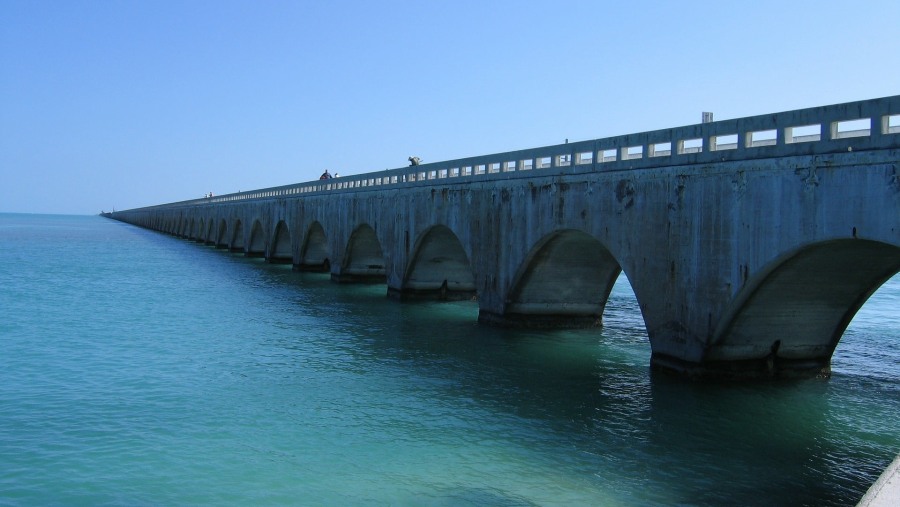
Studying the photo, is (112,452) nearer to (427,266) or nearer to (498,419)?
(498,419)

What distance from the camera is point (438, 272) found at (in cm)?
3462

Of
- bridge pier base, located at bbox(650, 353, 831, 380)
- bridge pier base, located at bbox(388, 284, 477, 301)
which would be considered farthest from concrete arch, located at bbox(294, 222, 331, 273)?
bridge pier base, located at bbox(650, 353, 831, 380)

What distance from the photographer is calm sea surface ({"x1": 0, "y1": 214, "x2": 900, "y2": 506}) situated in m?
11.4

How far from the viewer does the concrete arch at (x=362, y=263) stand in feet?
139

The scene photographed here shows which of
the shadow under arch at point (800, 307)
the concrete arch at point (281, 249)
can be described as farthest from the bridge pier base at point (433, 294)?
the concrete arch at point (281, 249)

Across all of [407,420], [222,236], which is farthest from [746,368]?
[222,236]

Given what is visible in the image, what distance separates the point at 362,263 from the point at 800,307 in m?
28.9

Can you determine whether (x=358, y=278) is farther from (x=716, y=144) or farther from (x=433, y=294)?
(x=716, y=144)

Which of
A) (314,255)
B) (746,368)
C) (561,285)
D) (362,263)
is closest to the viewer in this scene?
(746,368)

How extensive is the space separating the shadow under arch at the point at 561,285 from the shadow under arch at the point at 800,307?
6984mm

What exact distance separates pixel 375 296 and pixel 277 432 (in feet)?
74.2

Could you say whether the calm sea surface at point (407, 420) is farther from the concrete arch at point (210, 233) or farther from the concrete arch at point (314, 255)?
the concrete arch at point (210, 233)

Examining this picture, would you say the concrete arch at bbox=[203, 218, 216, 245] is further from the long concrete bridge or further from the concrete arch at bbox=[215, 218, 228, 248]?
the long concrete bridge

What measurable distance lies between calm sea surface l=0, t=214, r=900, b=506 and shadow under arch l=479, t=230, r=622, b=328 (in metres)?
0.96
